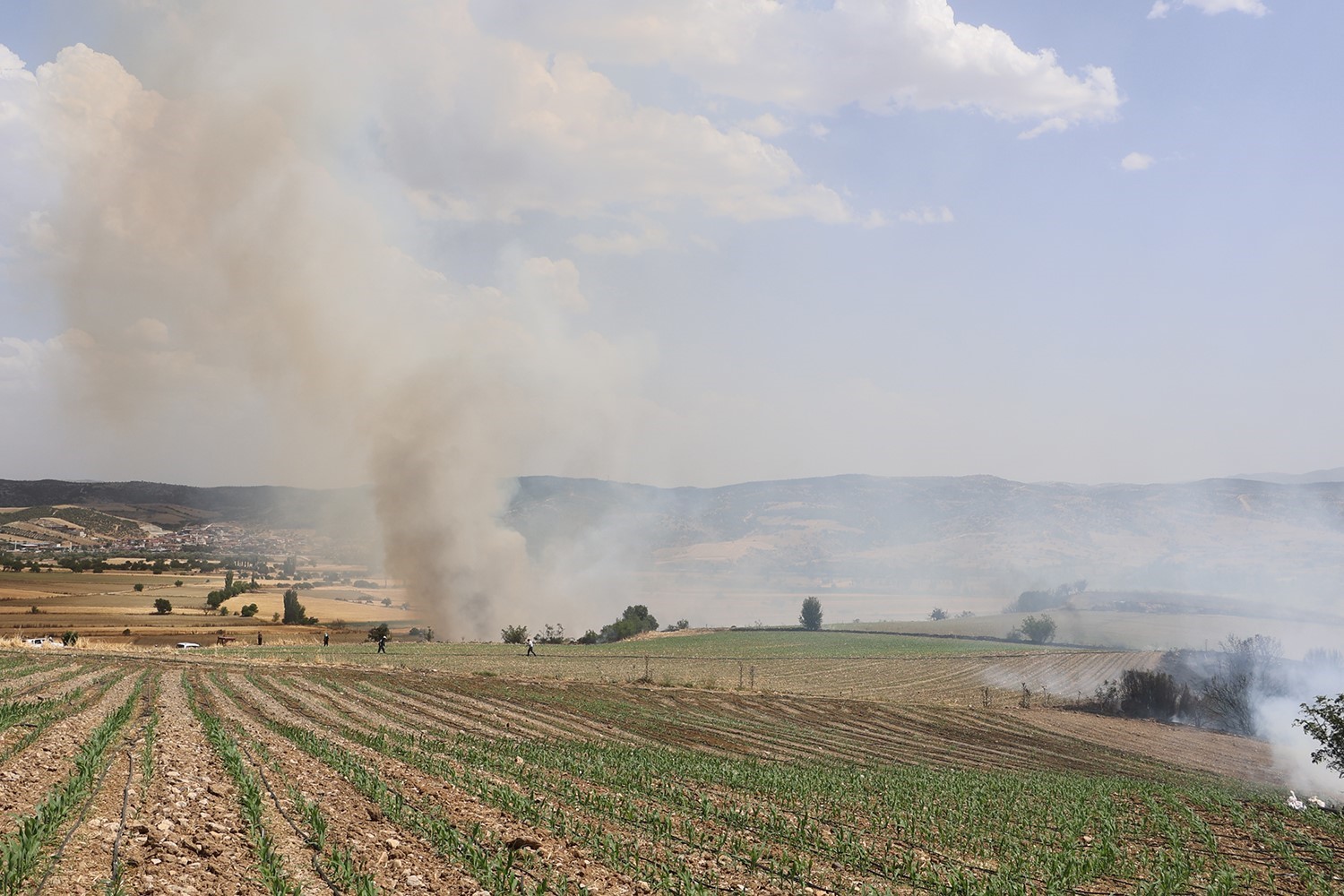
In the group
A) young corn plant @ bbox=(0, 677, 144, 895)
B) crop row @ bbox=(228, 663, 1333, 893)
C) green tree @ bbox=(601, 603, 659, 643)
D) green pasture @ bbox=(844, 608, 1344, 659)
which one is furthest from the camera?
green tree @ bbox=(601, 603, 659, 643)

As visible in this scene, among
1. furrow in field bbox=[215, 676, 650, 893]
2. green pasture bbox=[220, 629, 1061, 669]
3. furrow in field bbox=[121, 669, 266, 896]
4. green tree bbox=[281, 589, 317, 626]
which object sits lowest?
green pasture bbox=[220, 629, 1061, 669]

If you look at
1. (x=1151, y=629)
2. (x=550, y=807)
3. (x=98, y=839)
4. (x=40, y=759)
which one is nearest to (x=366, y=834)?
(x=98, y=839)

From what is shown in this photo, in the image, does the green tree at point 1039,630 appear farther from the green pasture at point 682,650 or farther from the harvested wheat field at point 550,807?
the harvested wheat field at point 550,807

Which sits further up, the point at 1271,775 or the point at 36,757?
the point at 36,757

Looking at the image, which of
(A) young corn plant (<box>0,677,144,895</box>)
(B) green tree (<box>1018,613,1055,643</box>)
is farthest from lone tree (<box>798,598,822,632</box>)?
(A) young corn plant (<box>0,677,144,895</box>)

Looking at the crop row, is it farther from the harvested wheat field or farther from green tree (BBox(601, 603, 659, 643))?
green tree (BBox(601, 603, 659, 643))

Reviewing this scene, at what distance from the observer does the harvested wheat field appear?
1159cm

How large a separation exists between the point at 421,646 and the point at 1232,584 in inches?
6158

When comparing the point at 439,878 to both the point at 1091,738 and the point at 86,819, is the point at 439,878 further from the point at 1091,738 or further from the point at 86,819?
the point at 1091,738

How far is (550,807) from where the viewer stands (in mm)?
16344

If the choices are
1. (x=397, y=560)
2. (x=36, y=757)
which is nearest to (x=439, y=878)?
(x=36, y=757)

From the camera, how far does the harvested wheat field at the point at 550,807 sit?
11.6m

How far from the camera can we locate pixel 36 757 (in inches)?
620

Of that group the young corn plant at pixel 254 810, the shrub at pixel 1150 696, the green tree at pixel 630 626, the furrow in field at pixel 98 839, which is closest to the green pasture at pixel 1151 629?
the green tree at pixel 630 626
